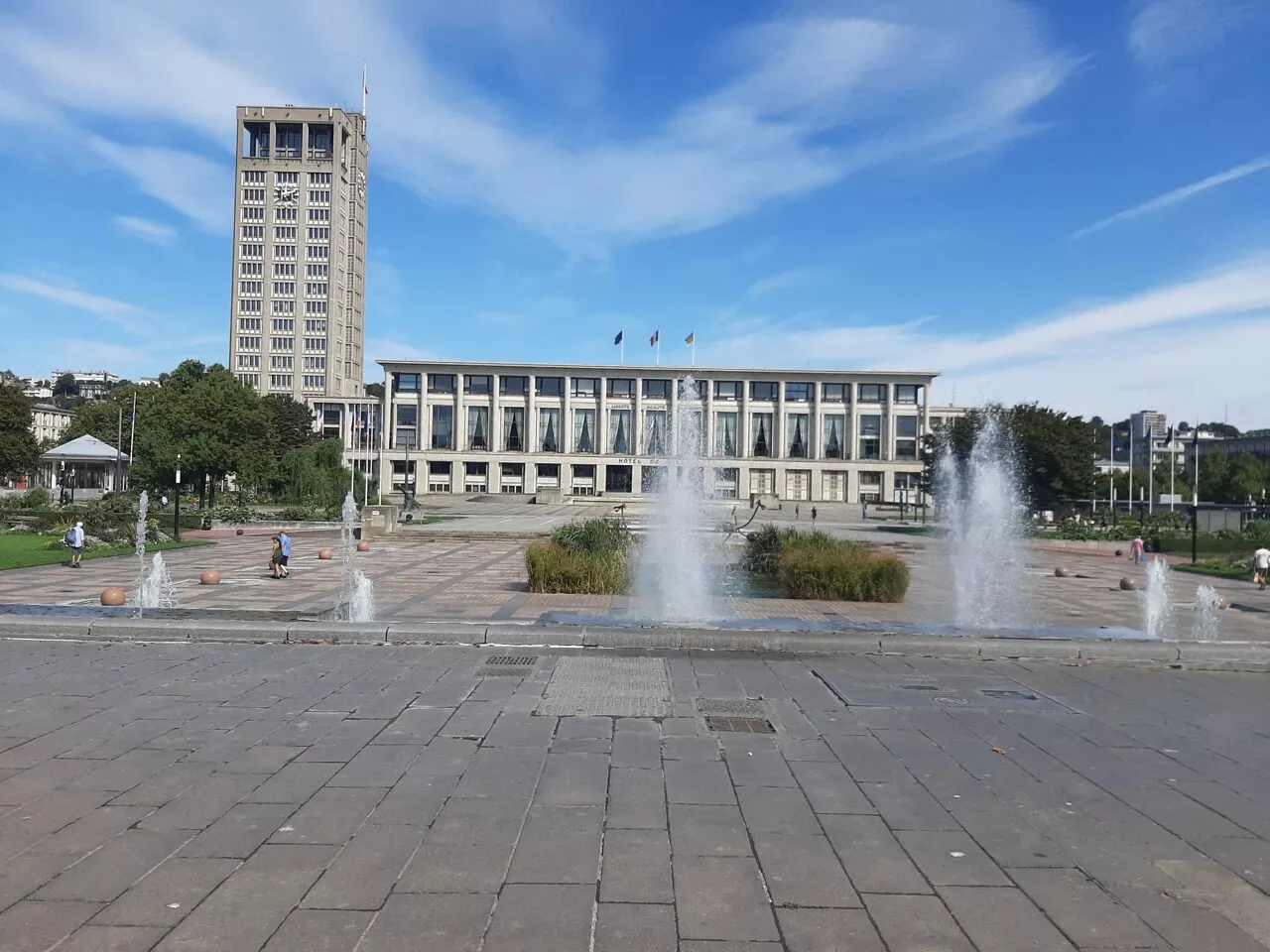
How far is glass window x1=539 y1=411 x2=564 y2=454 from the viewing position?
98.5m

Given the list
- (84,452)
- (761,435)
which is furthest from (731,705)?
(761,435)

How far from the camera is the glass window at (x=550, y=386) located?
324 feet

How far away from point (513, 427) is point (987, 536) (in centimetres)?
7579

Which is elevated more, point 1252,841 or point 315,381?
point 315,381

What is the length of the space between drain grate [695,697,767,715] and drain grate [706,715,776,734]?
19 centimetres

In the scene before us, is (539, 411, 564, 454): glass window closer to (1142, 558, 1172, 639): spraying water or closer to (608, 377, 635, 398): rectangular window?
(608, 377, 635, 398): rectangular window

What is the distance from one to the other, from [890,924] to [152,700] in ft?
20.3

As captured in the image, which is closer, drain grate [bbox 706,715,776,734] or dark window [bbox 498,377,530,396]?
drain grate [bbox 706,715,776,734]

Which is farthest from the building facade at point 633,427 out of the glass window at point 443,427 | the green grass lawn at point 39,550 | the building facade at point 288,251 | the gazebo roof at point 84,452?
the green grass lawn at point 39,550

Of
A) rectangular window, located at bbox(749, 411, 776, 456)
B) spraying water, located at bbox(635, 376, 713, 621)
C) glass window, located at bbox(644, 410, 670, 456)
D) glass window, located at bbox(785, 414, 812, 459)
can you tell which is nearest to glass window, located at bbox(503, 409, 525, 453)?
glass window, located at bbox(644, 410, 670, 456)

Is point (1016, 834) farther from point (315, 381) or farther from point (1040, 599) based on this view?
point (315, 381)

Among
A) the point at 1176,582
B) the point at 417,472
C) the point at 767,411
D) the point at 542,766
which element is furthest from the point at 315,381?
the point at 542,766

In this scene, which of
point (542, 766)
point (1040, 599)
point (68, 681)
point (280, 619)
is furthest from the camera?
point (1040, 599)

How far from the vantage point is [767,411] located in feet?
324
